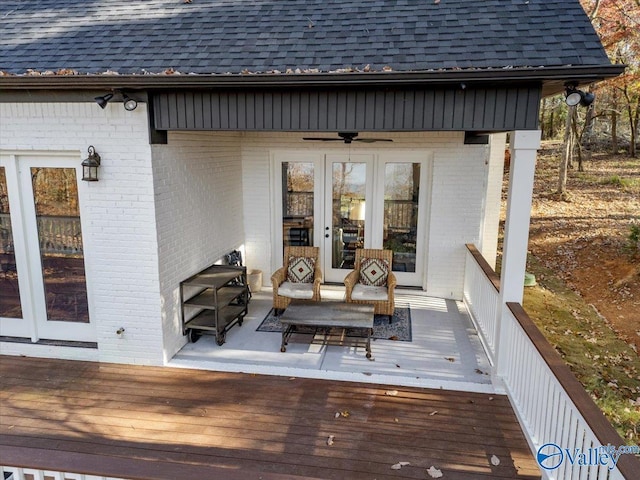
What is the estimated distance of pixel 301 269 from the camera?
6.86 m

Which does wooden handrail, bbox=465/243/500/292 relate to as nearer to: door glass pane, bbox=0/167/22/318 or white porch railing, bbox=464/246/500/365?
white porch railing, bbox=464/246/500/365

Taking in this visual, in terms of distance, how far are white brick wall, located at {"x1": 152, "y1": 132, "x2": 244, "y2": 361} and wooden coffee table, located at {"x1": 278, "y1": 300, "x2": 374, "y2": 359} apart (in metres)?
1.24

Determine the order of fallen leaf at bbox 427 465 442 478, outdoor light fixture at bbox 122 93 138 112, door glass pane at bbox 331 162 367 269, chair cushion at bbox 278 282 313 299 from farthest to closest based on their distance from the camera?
door glass pane at bbox 331 162 367 269, chair cushion at bbox 278 282 313 299, outdoor light fixture at bbox 122 93 138 112, fallen leaf at bbox 427 465 442 478

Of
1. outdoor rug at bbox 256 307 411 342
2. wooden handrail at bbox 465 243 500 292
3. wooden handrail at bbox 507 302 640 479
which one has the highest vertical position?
wooden handrail at bbox 465 243 500 292

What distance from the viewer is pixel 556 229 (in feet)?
43.5

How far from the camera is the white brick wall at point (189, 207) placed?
5.05 meters

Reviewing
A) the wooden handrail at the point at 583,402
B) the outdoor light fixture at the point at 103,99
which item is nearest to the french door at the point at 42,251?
the outdoor light fixture at the point at 103,99

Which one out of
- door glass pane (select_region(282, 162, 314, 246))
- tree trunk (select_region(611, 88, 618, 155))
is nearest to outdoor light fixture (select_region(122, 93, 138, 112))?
door glass pane (select_region(282, 162, 314, 246))

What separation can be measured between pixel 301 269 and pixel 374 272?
104cm

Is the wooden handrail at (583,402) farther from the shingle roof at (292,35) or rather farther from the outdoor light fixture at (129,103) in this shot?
the outdoor light fixture at (129,103)

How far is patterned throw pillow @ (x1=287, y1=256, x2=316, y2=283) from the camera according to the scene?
22.4 ft

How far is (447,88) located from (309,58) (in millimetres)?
1317

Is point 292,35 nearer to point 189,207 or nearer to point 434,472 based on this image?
point 189,207

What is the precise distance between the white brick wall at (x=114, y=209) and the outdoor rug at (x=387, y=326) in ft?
5.10
